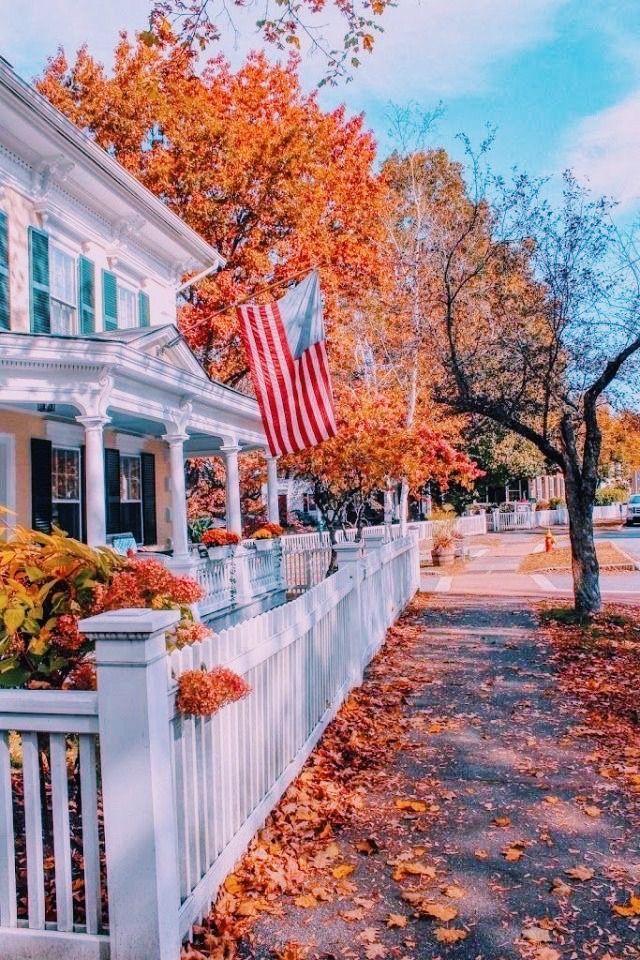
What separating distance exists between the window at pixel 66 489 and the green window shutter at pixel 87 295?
206cm

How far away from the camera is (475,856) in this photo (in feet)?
13.5

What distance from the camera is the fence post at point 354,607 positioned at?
768cm

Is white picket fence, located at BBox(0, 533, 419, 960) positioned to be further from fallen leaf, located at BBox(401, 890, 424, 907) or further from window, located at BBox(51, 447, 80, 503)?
window, located at BBox(51, 447, 80, 503)

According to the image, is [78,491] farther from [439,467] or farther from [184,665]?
[439,467]

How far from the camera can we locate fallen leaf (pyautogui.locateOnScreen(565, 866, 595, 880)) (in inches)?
150

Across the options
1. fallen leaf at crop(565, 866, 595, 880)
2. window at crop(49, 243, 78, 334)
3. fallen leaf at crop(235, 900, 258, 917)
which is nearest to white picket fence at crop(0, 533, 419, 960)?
fallen leaf at crop(235, 900, 258, 917)

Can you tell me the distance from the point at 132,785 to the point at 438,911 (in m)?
1.59

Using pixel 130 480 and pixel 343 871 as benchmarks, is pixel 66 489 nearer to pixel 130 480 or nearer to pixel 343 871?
pixel 130 480

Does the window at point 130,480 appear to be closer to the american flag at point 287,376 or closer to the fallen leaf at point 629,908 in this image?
the american flag at point 287,376

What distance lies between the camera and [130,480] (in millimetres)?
15031


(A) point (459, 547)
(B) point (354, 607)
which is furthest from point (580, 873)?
(A) point (459, 547)

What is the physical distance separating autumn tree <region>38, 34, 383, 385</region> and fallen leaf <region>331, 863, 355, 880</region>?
1816 cm

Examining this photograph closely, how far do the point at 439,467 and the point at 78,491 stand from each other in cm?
1148

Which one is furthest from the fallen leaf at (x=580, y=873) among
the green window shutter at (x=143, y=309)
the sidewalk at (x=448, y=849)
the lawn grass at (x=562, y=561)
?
the lawn grass at (x=562, y=561)
